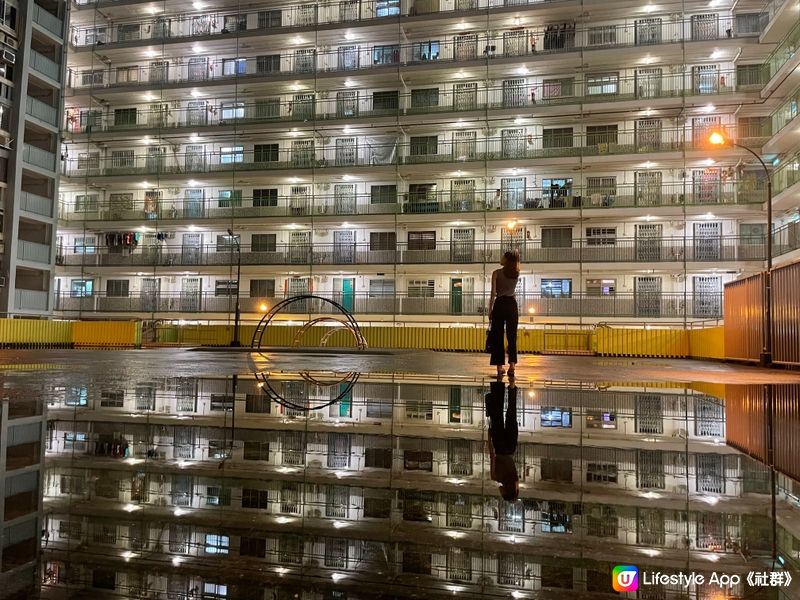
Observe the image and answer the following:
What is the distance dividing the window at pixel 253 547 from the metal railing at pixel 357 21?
1660 inches

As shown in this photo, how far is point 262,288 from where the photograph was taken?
1796 inches

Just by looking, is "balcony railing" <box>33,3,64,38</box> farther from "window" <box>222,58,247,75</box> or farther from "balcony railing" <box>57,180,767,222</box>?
"balcony railing" <box>57,180,767,222</box>

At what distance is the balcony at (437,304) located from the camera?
1483 inches

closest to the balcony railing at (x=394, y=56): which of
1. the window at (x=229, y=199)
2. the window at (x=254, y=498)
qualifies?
the window at (x=229, y=199)

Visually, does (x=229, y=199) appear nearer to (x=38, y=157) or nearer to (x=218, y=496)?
(x=38, y=157)

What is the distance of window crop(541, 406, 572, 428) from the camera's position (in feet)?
17.7

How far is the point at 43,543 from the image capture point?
218 cm

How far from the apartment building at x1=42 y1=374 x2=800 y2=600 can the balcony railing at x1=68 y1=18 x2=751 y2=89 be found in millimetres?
39698

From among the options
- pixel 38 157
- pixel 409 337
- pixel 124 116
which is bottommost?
pixel 409 337

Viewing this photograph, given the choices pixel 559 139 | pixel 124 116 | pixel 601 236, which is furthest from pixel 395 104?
pixel 124 116

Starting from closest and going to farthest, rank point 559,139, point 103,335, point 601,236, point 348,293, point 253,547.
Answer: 1. point 253,547
2. point 103,335
3. point 601,236
4. point 559,139
5. point 348,293

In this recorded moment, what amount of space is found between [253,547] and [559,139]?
42.3 m

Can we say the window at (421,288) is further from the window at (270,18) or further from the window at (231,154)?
the window at (270,18)

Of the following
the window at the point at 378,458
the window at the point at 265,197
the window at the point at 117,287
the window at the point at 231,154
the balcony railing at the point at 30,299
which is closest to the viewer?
the window at the point at 378,458
